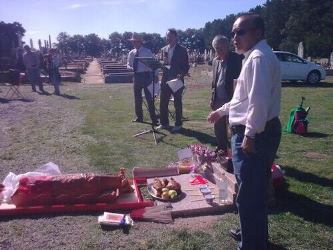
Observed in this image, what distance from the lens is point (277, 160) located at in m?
6.85

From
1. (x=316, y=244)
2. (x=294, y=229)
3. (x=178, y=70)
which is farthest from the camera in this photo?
(x=178, y=70)

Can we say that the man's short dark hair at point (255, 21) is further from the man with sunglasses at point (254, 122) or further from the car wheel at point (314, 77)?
the car wheel at point (314, 77)

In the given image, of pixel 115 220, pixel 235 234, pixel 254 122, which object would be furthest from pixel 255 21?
pixel 115 220

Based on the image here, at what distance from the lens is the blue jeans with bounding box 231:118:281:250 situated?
330cm

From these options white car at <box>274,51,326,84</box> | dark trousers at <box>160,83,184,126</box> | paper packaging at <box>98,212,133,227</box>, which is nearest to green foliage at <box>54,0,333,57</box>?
dark trousers at <box>160,83,184,126</box>

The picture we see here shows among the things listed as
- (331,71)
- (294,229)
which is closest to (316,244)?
(294,229)

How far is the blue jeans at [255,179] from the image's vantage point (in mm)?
3297

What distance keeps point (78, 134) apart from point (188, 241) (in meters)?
5.83

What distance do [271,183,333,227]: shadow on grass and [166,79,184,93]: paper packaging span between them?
13.3 ft

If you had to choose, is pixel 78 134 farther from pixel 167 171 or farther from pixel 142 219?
pixel 142 219

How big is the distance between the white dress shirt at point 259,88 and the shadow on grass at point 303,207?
6.14ft

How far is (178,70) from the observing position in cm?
919

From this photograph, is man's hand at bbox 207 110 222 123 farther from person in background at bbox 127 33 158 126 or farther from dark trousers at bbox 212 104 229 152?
person in background at bbox 127 33 158 126

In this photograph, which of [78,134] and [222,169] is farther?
[78,134]
